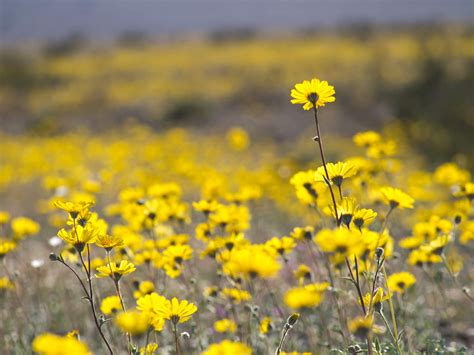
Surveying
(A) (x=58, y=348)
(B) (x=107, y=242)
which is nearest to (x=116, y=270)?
(B) (x=107, y=242)

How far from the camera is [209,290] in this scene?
9.59 ft

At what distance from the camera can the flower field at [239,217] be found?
205cm

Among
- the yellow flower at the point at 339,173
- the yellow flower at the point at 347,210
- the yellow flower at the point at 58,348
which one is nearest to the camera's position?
the yellow flower at the point at 58,348

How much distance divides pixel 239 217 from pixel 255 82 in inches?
A: 660

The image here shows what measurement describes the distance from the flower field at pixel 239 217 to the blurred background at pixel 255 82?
0.40ft

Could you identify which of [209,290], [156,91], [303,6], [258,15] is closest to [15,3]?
[258,15]

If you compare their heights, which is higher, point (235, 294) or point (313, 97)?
point (313, 97)

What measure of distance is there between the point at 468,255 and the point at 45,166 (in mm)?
4998

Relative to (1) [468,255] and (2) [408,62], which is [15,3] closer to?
(2) [408,62]

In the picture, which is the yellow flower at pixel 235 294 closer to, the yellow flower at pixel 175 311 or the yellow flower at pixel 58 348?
the yellow flower at pixel 175 311

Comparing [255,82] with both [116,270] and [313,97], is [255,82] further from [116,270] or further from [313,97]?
[116,270]

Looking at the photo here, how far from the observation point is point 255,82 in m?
19.2

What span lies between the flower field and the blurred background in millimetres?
122

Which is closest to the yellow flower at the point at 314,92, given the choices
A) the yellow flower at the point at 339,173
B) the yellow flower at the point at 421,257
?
the yellow flower at the point at 339,173
